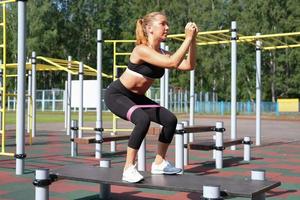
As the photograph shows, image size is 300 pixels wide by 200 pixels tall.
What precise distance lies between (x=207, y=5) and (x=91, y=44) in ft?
43.1

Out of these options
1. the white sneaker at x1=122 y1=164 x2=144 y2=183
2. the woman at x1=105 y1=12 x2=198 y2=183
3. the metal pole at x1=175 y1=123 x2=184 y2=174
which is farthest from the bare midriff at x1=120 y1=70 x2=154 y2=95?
the metal pole at x1=175 y1=123 x2=184 y2=174

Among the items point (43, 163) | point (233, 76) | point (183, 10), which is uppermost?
point (183, 10)

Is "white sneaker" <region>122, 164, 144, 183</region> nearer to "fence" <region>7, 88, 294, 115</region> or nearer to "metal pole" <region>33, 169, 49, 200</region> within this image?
"metal pole" <region>33, 169, 49, 200</region>

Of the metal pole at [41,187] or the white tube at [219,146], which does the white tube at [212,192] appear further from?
the white tube at [219,146]

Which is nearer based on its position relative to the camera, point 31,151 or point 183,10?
point 31,151

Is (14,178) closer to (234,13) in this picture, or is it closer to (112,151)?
(112,151)

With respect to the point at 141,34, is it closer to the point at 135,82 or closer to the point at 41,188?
the point at 135,82

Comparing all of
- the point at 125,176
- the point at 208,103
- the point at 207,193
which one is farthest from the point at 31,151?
the point at 208,103

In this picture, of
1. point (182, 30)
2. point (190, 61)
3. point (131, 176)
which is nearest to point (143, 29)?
point (190, 61)

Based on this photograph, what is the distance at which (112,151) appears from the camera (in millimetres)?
10828

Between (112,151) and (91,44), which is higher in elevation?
(91,44)

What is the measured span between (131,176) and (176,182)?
0.41 meters

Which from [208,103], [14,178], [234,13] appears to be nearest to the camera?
[14,178]

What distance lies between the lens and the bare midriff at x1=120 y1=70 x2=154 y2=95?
4.45 m
